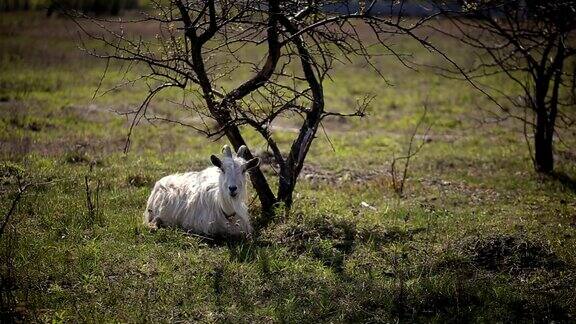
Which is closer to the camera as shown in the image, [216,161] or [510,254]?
[510,254]

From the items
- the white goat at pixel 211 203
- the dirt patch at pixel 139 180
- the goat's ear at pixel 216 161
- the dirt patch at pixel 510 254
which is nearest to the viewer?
the dirt patch at pixel 510 254

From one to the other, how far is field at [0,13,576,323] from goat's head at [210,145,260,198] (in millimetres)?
726

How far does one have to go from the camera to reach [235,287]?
6.88 metres

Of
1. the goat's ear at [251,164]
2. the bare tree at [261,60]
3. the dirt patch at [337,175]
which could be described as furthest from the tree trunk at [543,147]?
the goat's ear at [251,164]

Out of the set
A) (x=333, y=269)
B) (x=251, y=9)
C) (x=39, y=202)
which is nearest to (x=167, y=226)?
(x=39, y=202)

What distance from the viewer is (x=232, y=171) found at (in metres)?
8.38

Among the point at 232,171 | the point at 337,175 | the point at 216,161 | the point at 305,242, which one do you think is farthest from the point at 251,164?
the point at 337,175

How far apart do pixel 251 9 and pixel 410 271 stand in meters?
4.04

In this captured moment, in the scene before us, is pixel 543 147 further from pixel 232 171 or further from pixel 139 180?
pixel 139 180

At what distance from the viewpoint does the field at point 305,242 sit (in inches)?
257

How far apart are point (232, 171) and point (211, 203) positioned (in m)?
0.63

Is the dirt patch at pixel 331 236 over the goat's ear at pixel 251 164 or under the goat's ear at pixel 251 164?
under

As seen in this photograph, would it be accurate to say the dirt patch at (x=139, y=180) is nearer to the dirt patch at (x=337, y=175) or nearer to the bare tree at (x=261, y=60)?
the bare tree at (x=261, y=60)

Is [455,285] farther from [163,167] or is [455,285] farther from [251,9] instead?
[163,167]
